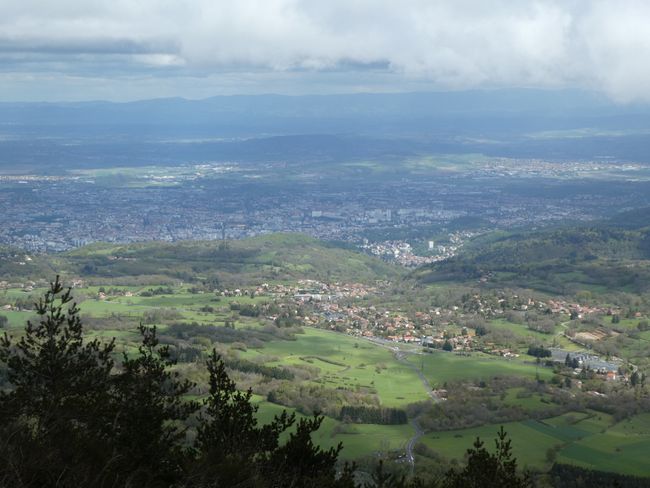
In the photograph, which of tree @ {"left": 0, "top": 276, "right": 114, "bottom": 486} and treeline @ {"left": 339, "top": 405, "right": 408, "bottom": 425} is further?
treeline @ {"left": 339, "top": 405, "right": 408, "bottom": 425}

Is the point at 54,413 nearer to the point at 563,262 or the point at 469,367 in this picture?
the point at 469,367

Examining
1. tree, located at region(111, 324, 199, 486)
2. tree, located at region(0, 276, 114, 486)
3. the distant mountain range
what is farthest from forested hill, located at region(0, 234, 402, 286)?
tree, located at region(0, 276, 114, 486)

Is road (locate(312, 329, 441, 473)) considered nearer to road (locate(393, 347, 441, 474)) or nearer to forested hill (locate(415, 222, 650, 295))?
road (locate(393, 347, 441, 474))

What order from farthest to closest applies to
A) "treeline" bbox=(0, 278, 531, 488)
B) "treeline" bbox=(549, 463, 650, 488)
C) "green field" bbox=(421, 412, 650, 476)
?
"green field" bbox=(421, 412, 650, 476), "treeline" bbox=(549, 463, 650, 488), "treeline" bbox=(0, 278, 531, 488)

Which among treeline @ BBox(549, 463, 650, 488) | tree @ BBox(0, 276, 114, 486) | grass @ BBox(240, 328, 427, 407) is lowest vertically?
grass @ BBox(240, 328, 427, 407)

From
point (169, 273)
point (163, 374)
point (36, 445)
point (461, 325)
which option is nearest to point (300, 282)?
point (169, 273)

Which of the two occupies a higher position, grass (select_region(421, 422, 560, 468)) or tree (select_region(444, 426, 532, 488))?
tree (select_region(444, 426, 532, 488))

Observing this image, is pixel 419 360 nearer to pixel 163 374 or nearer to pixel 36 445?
pixel 163 374
